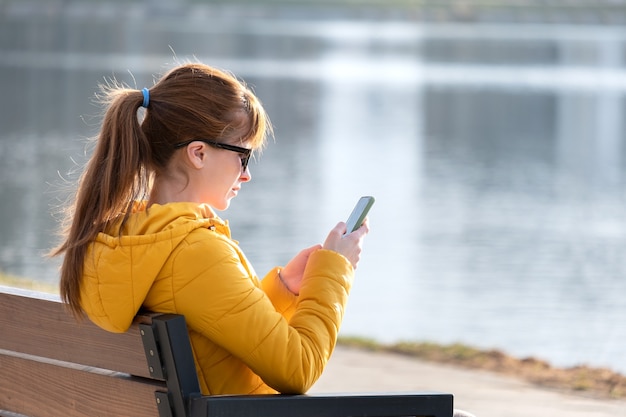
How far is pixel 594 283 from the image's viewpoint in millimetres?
10133

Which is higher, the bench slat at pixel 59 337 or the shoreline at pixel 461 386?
the shoreline at pixel 461 386

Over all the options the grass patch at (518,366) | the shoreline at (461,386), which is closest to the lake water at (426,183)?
the grass patch at (518,366)

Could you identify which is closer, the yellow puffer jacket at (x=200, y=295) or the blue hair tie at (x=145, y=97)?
the yellow puffer jacket at (x=200, y=295)

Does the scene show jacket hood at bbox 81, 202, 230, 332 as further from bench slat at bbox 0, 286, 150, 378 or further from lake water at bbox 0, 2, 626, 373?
lake water at bbox 0, 2, 626, 373

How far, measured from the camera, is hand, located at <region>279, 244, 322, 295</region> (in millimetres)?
2301

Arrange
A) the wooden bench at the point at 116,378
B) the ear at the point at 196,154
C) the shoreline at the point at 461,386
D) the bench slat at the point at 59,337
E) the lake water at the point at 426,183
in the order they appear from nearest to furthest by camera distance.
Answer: the wooden bench at the point at 116,378 < the bench slat at the point at 59,337 < the ear at the point at 196,154 < the shoreline at the point at 461,386 < the lake water at the point at 426,183

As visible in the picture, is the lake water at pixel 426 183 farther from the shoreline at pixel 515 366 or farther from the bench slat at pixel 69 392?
the shoreline at pixel 515 366

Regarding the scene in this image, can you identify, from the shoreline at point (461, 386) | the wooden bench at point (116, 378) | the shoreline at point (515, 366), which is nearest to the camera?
the wooden bench at point (116, 378)

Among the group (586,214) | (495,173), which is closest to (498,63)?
(495,173)

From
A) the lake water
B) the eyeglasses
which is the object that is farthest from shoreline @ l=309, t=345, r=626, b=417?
the eyeglasses

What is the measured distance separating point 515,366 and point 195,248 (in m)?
4.15

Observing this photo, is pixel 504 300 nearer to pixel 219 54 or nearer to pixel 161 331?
pixel 161 331

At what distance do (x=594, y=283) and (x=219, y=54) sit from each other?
36.5m

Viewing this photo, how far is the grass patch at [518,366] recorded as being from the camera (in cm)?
534
